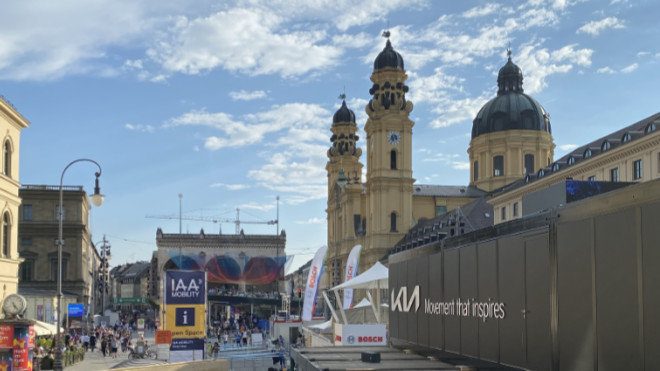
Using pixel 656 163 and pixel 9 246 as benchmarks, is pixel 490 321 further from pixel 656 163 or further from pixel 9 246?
pixel 656 163

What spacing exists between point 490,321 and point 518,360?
938mm

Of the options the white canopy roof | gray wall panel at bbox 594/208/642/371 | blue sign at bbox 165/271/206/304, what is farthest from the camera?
the white canopy roof

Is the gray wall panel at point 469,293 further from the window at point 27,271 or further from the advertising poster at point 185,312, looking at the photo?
the window at point 27,271

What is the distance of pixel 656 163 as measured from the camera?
44.5 m

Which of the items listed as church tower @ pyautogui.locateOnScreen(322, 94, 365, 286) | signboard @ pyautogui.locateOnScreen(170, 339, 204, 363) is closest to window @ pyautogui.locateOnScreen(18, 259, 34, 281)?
church tower @ pyautogui.locateOnScreen(322, 94, 365, 286)

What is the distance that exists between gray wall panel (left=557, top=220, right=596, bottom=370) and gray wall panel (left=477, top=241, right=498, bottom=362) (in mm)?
1853

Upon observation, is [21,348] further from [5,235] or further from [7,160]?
[7,160]

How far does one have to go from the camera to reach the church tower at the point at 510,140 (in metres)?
96.2

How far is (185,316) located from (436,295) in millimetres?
17816

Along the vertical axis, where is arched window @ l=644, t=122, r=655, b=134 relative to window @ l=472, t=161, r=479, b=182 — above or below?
below

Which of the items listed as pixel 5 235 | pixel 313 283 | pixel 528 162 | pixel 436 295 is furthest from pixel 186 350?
pixel 528 162

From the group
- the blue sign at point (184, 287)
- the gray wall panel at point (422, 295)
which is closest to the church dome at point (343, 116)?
the blue sign at point (184, 287)

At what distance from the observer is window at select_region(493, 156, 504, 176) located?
9806 centimetres

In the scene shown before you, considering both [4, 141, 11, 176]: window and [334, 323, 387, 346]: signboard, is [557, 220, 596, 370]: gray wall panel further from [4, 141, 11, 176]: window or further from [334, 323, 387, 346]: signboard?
[4, 141, 11, 176]: window
